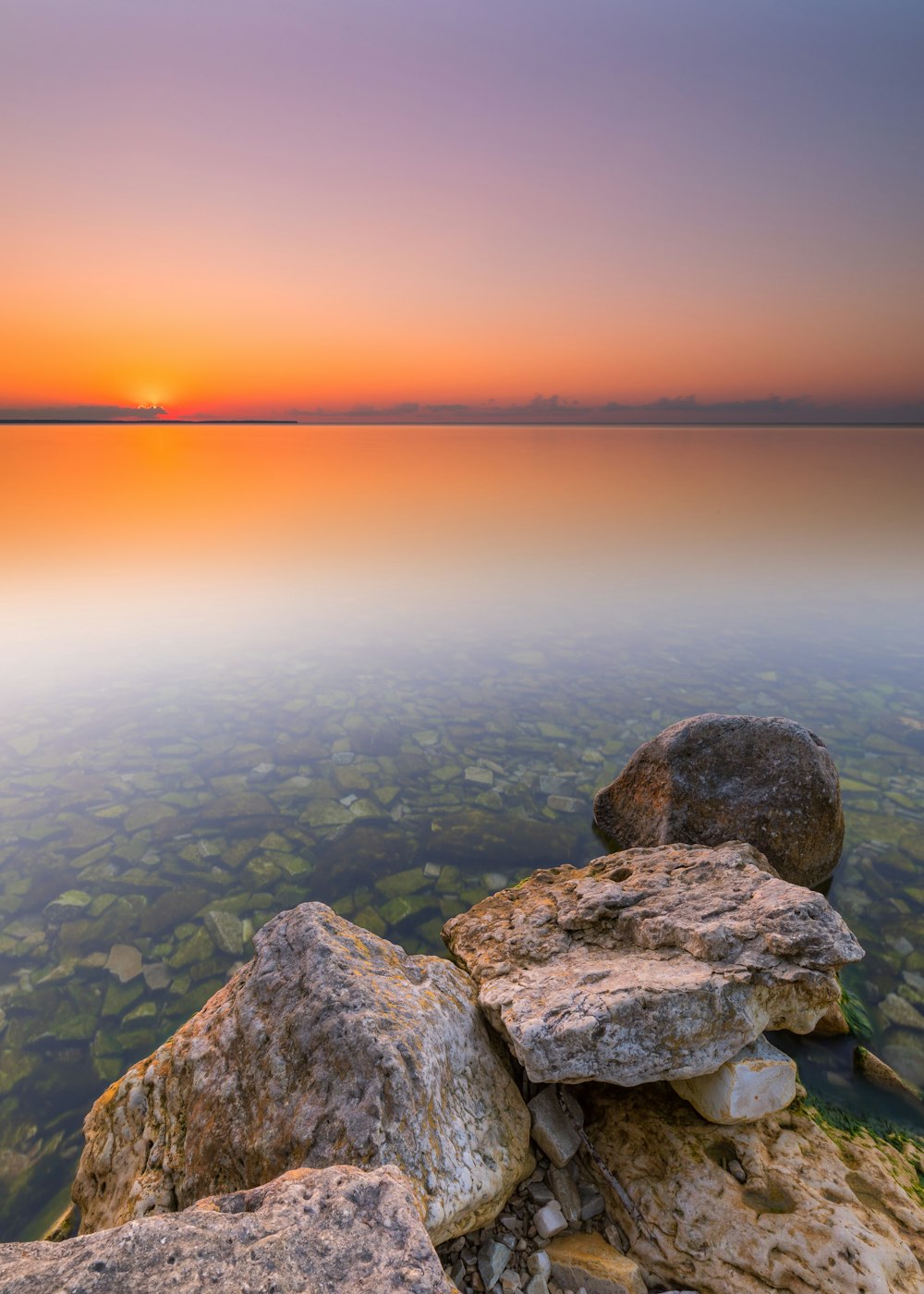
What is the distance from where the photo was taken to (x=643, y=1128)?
4.50 m

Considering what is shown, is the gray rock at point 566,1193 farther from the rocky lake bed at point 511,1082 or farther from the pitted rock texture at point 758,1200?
the pitted rock texture at point 758,1200

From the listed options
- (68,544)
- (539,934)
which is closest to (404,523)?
(68,544)

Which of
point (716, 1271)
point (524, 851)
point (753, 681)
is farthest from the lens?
point (753, 681)

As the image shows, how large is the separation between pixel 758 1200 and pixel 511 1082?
5.40 ft

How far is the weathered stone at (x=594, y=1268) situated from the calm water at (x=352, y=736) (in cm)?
275

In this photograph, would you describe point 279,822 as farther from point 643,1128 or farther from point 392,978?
point 643,1128

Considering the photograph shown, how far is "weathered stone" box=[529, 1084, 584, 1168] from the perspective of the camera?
4.46 m

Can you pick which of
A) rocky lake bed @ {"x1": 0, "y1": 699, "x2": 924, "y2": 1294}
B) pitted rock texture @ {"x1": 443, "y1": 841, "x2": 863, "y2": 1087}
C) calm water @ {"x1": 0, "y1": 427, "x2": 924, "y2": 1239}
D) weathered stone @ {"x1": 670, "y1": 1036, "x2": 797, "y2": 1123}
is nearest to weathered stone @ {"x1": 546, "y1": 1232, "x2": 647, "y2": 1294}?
rocky lake bed @ {"x1": 0, "y1": 699, "x2": 924, "y2": 1294}

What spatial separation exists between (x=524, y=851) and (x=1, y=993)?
6309 mm

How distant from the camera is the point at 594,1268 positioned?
12.5ft

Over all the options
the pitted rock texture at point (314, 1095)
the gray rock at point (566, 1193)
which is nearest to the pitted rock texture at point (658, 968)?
the pitted rock texture at point (314, 1095)

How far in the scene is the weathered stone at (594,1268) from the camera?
3.72 metres

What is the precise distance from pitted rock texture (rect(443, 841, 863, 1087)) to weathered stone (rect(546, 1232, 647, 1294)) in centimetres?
88

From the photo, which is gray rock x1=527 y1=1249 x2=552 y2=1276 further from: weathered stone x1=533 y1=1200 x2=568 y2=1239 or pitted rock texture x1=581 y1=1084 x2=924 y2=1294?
pitted rock texture x1=581 y1=1084 x2=924 y2=1294
